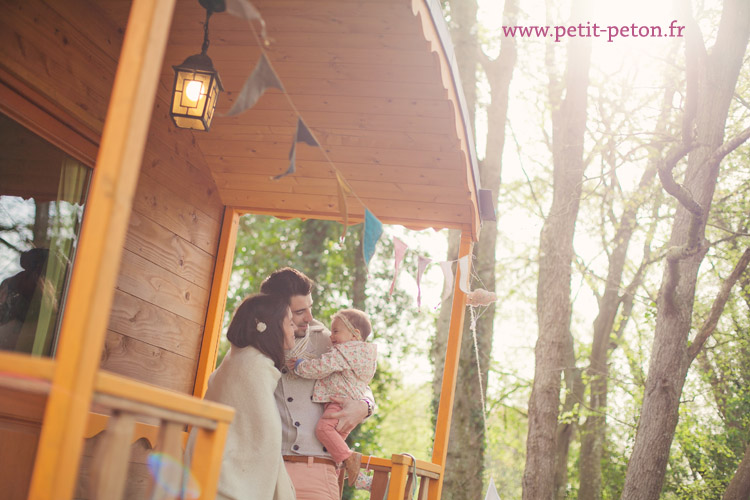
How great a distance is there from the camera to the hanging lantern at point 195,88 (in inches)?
148

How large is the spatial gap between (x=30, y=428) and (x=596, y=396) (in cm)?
1523

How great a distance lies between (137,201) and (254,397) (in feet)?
5.20

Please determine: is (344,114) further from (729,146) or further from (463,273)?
(729,146)

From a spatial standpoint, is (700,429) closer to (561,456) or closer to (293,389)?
(561,456)

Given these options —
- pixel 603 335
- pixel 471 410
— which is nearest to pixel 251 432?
pixel 471 410

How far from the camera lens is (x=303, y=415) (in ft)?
12.7

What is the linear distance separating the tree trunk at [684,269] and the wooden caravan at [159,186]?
3559 millimetres

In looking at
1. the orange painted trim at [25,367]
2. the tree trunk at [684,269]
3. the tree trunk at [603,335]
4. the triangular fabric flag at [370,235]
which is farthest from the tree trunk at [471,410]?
the orange painted trim at [25,367]

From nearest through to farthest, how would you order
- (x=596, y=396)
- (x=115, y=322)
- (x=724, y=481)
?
1. (x=115, y=322)
2. (x=724, y=481)
3. (x=596, y=396)

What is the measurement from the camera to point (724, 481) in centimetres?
1366

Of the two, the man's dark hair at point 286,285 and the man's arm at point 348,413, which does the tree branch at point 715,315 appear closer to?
the man's arm at point 348,413

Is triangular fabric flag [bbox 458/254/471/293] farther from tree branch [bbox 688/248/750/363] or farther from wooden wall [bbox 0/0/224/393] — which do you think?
tree branch [bbox 688/248/750/363]

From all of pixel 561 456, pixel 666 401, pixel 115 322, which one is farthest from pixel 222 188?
pixel 561 456

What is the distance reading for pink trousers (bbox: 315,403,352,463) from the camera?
150 inches
